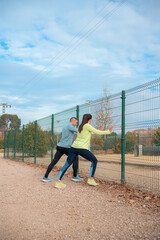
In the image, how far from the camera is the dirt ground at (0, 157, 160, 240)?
11.1 feet

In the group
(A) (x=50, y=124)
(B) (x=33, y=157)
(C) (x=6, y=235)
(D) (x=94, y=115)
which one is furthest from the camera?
(B) (x=33, y=157)

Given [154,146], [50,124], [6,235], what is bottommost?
[6,235]

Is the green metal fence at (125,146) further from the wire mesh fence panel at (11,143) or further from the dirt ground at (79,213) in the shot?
the wire mesh fence panel at (11,143)

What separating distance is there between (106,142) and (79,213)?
10.1 feet

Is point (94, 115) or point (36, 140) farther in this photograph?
point (36, 140)

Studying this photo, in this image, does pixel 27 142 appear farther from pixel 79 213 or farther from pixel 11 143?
pixel 79 213

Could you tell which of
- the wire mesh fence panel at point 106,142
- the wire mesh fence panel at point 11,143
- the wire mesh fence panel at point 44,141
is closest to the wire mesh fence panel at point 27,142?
the wire mesh fence panel at point 44,141

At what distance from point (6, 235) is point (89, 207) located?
1629 millimetres

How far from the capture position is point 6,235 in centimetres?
338

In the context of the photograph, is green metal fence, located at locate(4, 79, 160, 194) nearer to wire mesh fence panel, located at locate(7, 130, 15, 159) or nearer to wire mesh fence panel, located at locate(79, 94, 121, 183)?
wire mesh fence panel, located at locate(79, 94, 121, 183)

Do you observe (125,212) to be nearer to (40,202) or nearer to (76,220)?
(76,220)

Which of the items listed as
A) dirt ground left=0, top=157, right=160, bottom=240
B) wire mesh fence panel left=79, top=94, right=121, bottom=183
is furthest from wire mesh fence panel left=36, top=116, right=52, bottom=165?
dirt ground left=0, top=157, right=160, bottom=240

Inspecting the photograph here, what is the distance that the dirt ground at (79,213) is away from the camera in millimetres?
3387

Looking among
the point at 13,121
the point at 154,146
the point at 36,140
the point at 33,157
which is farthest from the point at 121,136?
the point at 13,121
